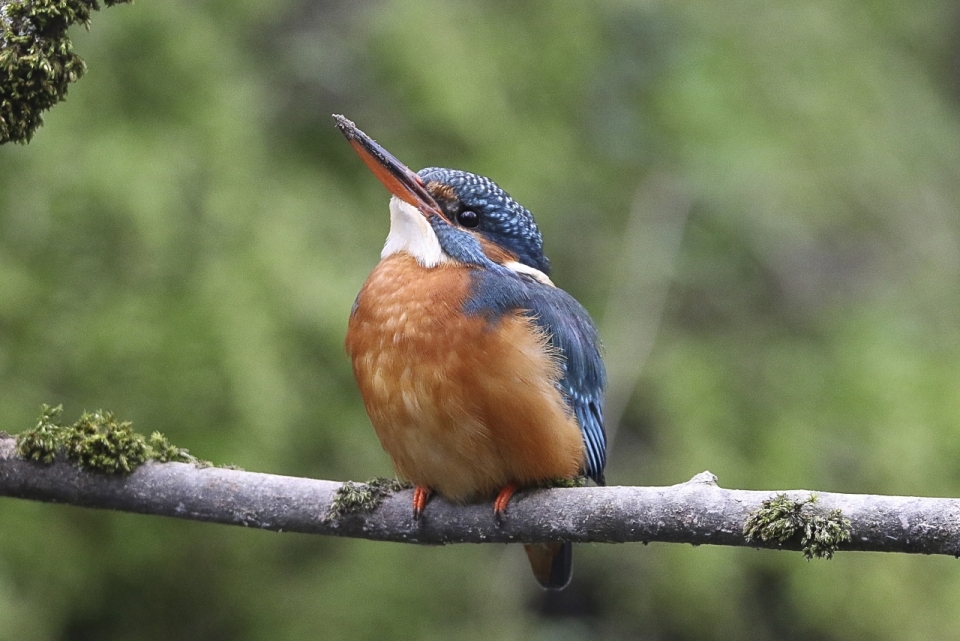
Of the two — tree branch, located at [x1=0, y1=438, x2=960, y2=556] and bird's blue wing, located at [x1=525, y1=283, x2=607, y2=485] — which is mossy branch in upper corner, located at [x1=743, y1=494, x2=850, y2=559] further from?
bird's blue wing, located at [x1=525, y1=283, x2=607, y2=485]

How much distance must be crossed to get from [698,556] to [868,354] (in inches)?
49.2

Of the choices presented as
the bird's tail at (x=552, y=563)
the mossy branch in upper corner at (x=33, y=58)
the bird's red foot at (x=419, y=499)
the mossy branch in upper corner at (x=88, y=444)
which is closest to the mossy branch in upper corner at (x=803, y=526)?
the bird's red foot at (x=419, y=499)

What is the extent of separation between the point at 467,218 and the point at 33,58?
1.39m

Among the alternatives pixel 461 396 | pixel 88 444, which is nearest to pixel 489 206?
pixel 461 396

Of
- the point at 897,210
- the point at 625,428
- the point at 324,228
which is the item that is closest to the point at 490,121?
the point at 324,228

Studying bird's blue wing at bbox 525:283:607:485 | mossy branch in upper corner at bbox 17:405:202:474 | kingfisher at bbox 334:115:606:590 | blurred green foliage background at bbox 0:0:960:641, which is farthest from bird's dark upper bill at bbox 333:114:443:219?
mossy branch in upper corner at bbox 17:405:202:474

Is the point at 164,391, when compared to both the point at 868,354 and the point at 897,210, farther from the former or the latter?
the point at 897,210

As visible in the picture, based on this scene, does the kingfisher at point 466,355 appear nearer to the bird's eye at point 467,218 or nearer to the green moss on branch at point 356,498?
the bird's eye at point 467,218

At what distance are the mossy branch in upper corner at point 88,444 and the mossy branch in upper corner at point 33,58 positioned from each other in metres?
0.66

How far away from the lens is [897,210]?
5496mm

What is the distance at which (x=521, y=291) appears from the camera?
2.97 meters

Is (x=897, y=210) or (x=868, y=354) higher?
(x=897, y=210)

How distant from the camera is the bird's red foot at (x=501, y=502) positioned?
2.62 m

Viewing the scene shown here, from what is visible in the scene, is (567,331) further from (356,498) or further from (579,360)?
(356,498)
